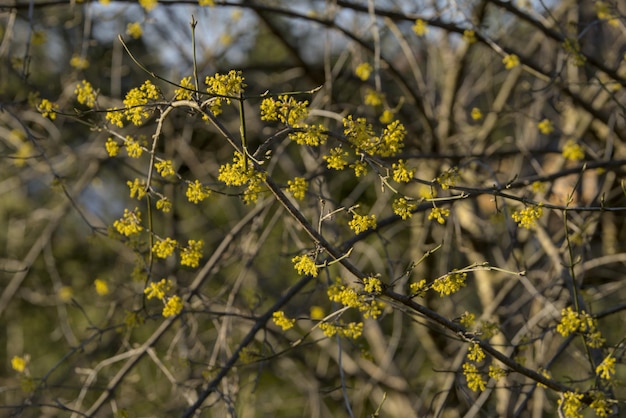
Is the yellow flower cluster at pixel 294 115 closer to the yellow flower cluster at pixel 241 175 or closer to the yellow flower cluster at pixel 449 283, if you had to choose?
the yellow flower cluster at pixel 241 175

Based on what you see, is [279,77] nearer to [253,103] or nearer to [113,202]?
[253,103]

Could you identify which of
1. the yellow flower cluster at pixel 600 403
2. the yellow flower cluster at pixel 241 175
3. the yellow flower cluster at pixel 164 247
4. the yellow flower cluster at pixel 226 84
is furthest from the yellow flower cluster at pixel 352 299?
the yellow flower cluster at pixel 600 403

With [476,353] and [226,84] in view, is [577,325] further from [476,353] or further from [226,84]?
[226,84]

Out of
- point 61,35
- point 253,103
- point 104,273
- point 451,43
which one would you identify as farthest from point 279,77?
point 61,35

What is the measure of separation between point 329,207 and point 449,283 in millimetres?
1181

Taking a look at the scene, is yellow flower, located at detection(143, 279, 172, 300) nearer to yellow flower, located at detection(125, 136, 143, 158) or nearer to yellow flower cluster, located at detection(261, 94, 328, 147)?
yellow flower, located at detection(125, 136, 143, 158)

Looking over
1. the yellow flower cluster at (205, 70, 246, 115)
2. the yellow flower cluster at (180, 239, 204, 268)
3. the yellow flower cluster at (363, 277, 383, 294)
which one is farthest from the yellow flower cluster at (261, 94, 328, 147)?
the yellow flower cluster at (180, 239, 204, 268)

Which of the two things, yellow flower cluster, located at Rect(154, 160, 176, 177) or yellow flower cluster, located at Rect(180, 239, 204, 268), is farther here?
yellow flower cluster, located at Rect(180, 239, 204, 268)

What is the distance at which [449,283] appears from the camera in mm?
1993

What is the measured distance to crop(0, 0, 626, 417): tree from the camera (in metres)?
2.15

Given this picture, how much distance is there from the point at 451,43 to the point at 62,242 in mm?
4428

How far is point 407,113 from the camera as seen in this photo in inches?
216

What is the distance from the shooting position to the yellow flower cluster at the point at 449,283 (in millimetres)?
1990

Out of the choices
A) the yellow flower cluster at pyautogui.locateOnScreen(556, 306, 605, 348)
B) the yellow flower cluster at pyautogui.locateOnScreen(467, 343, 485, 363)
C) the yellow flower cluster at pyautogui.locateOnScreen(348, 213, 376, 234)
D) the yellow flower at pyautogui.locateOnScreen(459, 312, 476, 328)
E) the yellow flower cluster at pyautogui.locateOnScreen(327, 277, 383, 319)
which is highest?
the yellow flower cluster at pyautogui.locateOnScreen(556, 306, 605, 348)
